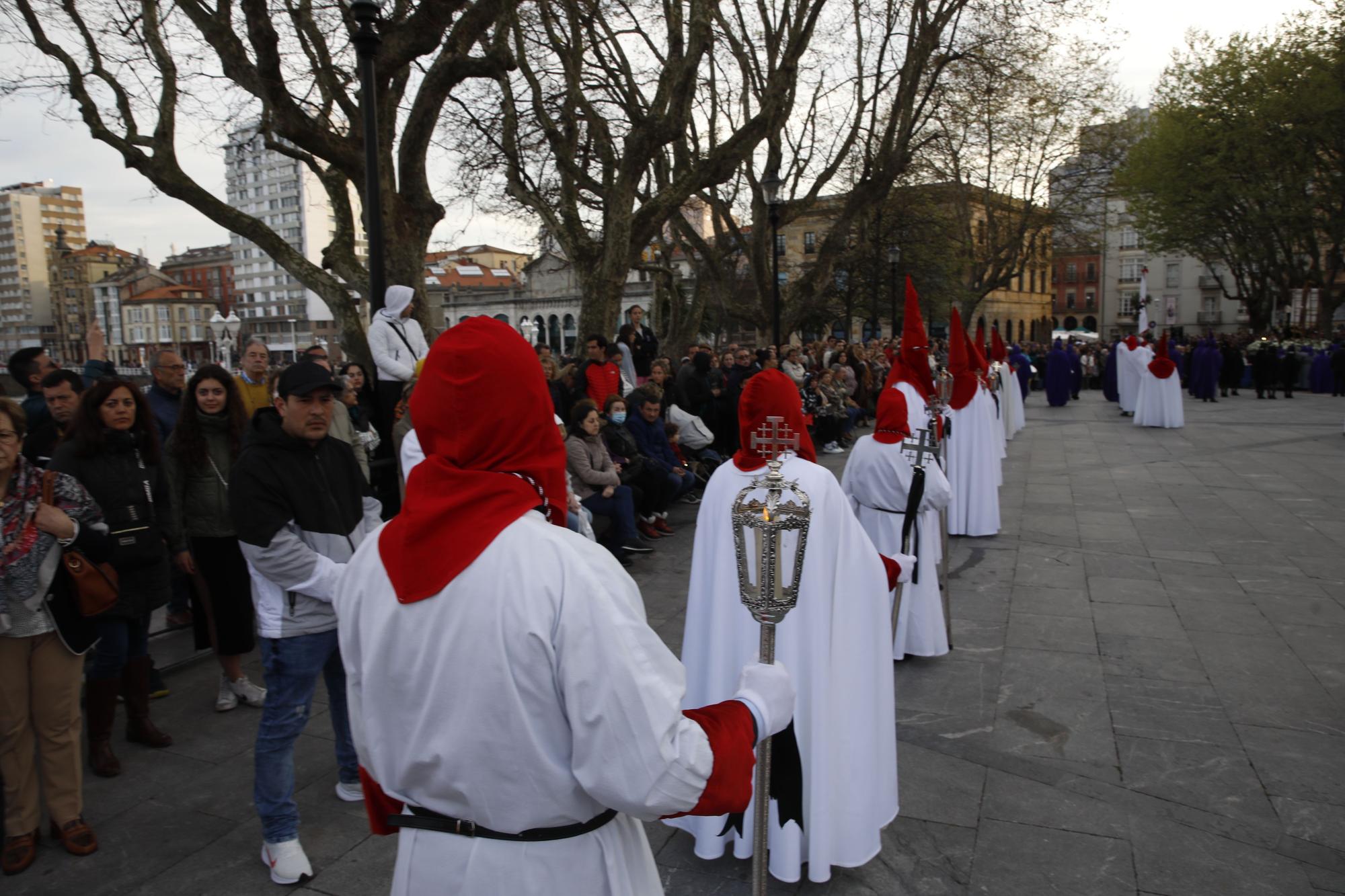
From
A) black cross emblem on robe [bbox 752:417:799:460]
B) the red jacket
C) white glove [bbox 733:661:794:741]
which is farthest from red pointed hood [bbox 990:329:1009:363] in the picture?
white glove [bbox 733:661:794:741]

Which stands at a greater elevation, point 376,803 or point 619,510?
point 376,803

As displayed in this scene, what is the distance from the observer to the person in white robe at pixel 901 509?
552cm

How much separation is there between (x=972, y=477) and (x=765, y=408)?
6.80m

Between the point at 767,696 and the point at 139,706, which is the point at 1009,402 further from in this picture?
the point at 767,696

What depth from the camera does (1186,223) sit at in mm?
33406

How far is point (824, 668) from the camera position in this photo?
3.38 m

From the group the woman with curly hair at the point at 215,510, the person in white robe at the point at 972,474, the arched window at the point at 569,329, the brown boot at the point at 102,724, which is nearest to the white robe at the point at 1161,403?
the person in white robe at the point at 972,474

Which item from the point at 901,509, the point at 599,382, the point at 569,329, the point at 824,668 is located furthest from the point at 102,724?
the point at 569,329

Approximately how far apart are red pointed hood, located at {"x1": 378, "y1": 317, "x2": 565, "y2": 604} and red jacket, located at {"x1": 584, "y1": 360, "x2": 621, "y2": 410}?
8705 millimetres

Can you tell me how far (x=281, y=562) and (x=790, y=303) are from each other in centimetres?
2101

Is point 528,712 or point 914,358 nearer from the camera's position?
point 528,712

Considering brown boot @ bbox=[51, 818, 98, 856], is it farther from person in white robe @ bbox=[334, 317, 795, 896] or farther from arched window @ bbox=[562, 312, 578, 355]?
arched window @ bbox=[562, 312, 578, 355]

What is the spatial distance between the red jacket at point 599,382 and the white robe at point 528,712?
871cm

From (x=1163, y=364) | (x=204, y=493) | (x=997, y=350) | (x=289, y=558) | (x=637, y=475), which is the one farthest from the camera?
(x=1163, y=364)
